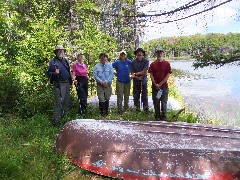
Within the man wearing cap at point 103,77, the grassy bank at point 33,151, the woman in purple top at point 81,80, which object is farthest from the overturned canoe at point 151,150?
the woman in purple top at point 81,80

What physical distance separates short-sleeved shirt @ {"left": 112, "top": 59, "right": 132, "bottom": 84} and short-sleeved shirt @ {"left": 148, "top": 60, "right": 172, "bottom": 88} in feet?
2.80

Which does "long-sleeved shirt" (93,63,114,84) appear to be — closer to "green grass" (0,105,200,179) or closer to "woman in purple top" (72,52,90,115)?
"woman in purple top" (72,52,90,115)

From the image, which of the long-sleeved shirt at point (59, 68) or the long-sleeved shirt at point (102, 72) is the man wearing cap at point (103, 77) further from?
the long-sleeved shirt at point (59, 68)

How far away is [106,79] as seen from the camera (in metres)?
8.34

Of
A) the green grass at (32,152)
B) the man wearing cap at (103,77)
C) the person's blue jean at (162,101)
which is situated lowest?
the green grass at (32,152)

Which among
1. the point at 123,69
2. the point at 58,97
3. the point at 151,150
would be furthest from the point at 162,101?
the point at 151,150

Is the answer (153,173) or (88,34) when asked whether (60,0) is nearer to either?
(88,34)

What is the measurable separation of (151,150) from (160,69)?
11.7ft

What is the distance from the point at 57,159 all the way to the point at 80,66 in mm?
3474

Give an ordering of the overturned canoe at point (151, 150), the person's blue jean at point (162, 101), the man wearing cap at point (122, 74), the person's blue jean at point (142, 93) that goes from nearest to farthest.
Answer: the overturned canoe at point (151, 150)
the person's blue jean at point (162, 101)
the man wearing cap at point (122, 74)
the person's blue jean at point (142, 93)

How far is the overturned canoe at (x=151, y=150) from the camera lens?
4496 millimetres

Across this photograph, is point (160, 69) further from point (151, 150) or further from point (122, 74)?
point (151, 150)

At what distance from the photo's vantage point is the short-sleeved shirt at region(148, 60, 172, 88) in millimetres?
7965

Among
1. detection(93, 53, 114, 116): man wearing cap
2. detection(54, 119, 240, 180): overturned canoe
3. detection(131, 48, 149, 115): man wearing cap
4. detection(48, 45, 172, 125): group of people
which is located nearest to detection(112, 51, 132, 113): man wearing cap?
detection(48, 45, 172, 125): group of people
